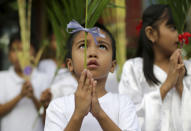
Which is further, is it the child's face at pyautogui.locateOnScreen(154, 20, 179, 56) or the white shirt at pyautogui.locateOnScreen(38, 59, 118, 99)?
the white shirt at pyautogui.locateOnScreen(38, 59, 118, 99)

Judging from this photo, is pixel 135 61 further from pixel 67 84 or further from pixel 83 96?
pixel 83 96

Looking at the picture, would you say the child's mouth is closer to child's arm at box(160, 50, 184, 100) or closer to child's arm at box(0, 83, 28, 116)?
child's arm at box(160, 50, 184, 100)

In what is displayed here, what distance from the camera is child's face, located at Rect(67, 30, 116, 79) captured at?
1.35m

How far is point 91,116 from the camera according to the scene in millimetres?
1402

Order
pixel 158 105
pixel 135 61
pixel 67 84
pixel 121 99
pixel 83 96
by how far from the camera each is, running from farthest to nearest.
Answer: pixel 67 84 → pixel 135 61 → pixel 158 105 → pixel 121 99 → pixel 83 96

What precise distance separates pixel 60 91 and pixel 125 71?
72 cm

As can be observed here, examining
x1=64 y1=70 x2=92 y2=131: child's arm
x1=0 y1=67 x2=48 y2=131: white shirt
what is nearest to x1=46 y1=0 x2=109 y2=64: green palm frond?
x1=64 y1=70 x2=92 y2=131: child's arm

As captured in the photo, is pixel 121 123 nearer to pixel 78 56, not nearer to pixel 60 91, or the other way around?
pixel 78 56

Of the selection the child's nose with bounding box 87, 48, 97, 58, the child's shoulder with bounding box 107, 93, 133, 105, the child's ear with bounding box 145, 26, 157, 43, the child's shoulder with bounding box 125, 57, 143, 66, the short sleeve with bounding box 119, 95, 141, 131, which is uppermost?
the child's nose with bounding box 87, 48, 97, 58

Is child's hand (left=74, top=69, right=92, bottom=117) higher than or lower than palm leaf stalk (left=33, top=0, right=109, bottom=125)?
lower

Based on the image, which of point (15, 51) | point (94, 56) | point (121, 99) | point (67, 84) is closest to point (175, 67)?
point (121, 99)

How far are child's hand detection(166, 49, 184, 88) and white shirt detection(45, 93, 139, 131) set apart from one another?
1.10 ft

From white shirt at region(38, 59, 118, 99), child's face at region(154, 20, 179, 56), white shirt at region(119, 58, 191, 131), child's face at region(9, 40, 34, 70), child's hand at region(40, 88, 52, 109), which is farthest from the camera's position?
child's face at region(9, 40, 34, 70)

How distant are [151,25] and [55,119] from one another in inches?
35.9
